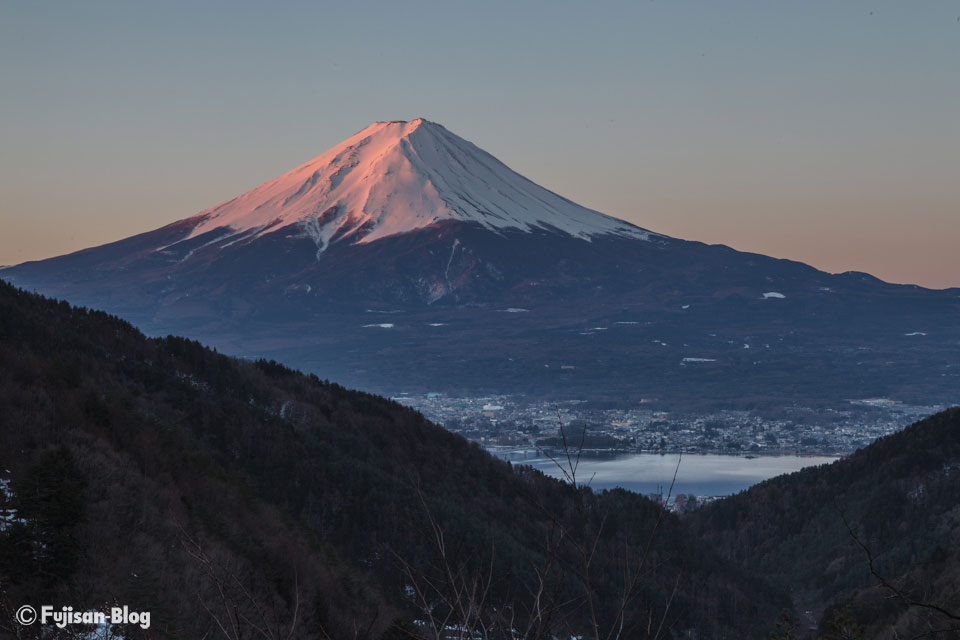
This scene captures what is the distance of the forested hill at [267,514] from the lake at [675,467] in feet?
137

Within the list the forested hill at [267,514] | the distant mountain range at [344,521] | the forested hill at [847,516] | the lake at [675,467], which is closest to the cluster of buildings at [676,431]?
the lake at [675,467]

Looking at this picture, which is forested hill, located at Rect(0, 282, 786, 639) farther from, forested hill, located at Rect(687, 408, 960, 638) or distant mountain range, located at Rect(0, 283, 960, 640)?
forested hill, located at Rect(687, 408, 960, 638)

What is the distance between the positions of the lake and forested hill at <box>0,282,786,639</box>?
137 feet

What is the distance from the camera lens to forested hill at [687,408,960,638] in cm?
6950

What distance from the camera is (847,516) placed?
2808 inches

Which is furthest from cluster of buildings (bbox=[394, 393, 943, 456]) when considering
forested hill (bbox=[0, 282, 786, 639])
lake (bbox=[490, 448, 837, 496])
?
forested hill (bbox=[0, 282, 786, 639])

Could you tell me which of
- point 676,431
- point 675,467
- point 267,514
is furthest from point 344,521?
point 676,431

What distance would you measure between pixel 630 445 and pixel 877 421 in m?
61.8

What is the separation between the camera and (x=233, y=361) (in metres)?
64.0

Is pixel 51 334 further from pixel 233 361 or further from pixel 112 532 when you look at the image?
pixel 112 532

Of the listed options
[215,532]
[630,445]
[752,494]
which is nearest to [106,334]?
[215,532]

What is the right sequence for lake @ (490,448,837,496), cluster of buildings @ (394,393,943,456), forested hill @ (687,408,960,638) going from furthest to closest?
cluster of buildings @ (394,393,943,456)
lake @ (490,448,837,496)
forested hill @ (687,408,960,638)

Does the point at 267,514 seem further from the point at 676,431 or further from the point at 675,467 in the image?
the point at 676,431

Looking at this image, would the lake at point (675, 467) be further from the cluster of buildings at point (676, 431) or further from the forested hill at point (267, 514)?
the forested hill at point (267, 514)
